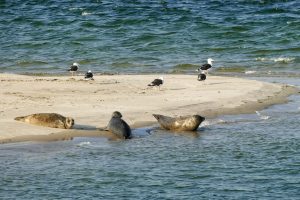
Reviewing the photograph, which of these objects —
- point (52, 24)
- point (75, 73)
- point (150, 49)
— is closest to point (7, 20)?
point (52, 24)

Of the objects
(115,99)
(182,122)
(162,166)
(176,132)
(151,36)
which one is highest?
(151,36)

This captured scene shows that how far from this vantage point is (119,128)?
46.9ft

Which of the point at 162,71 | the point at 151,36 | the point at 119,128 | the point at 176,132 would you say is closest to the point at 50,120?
the point at 119,128

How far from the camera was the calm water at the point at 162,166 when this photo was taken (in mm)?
11016

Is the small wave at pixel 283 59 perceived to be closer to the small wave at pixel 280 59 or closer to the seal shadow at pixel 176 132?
the small wave at pixel 280 59

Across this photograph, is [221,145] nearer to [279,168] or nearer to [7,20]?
[279,168]

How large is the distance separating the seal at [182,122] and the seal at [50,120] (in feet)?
5.78

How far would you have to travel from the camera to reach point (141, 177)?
1175cm

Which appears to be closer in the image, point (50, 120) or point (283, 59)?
point (50, 120)

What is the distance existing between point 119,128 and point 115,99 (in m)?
3.87

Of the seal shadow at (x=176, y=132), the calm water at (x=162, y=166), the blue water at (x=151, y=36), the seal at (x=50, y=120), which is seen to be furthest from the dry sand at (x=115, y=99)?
the blue water at (x=151, y=36)

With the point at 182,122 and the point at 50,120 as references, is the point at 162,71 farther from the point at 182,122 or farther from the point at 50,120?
the point at 50,120

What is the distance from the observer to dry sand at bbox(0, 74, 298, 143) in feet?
48.6

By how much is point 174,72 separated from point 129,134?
11.4m
